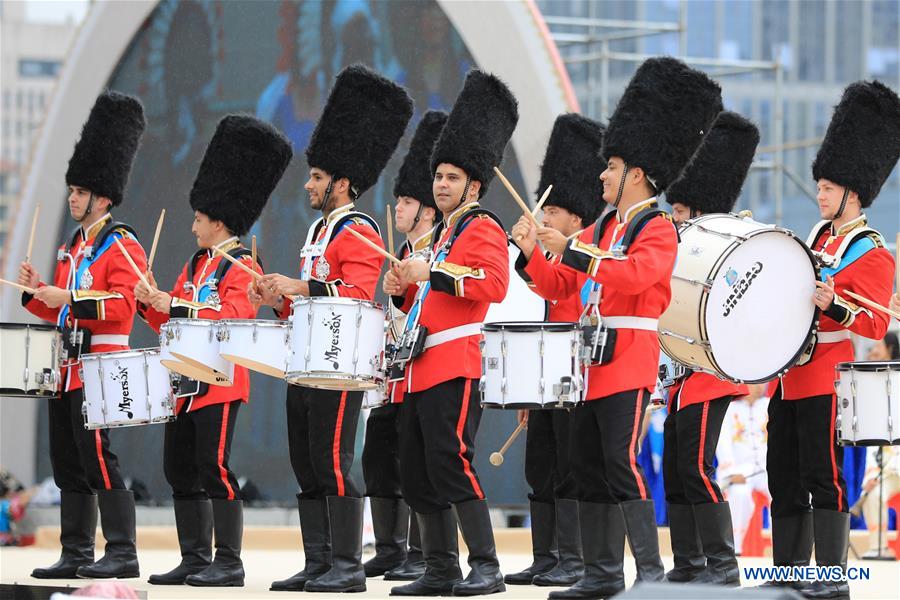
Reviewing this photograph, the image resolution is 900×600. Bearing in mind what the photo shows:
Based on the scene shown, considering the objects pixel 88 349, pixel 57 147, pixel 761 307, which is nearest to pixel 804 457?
pixel 761 307

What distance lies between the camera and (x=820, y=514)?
7.27m

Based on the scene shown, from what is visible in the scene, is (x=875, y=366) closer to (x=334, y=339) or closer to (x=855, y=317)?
(x=855, y=317)

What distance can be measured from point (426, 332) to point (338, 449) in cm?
78

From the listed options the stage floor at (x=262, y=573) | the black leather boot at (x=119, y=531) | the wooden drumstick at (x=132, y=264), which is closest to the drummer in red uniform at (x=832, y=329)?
the stage floor at (x=262, y=573)

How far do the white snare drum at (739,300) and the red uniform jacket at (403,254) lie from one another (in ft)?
5.77

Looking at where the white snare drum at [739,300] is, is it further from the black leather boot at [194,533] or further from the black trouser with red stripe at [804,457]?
the black leather boot at [194,533]

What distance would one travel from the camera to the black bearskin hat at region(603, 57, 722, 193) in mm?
6922

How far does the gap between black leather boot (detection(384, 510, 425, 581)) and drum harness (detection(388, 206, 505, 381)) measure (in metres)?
1.35

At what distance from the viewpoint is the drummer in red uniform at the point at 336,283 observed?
759cm

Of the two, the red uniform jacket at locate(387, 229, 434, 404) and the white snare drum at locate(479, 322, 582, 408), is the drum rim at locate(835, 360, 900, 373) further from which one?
the red uniform jacket at locate(387, 229, 434, 404)

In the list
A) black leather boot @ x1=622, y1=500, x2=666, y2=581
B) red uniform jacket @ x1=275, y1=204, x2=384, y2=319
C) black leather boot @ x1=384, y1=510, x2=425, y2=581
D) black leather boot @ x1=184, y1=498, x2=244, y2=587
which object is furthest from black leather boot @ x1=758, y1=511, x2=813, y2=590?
black leather boot @ x1=184, y1=498, x2=244, y2=587

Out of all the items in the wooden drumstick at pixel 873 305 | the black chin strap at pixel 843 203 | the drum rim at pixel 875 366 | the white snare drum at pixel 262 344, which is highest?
the black chin strap at pixel 843 203

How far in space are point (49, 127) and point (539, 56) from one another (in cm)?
489

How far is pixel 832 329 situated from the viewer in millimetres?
7410
